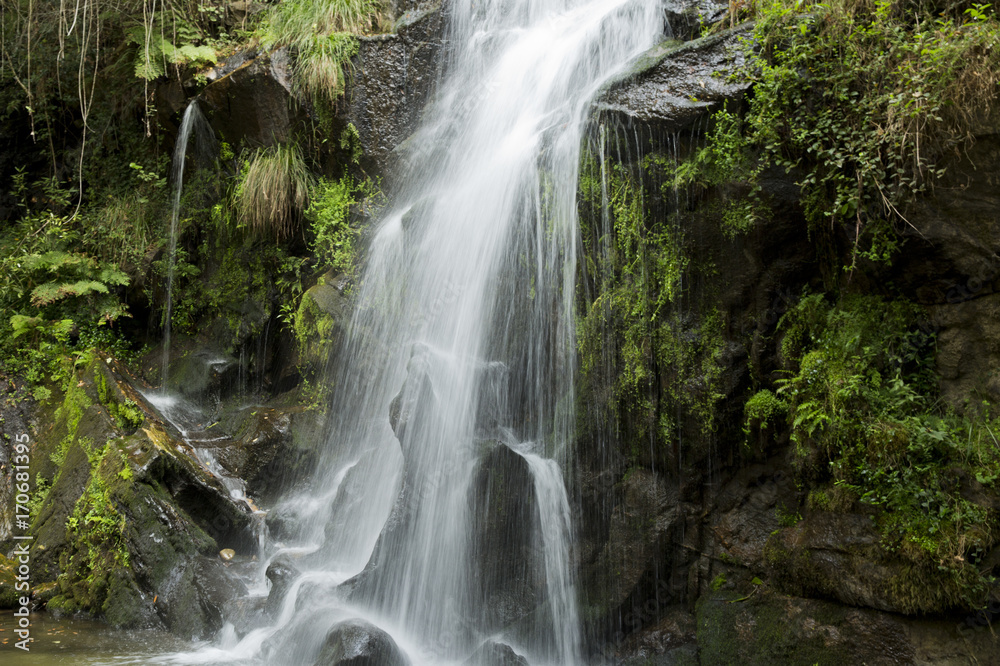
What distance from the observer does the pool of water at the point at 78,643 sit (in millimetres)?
4320

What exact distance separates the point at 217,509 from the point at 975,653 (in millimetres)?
5640

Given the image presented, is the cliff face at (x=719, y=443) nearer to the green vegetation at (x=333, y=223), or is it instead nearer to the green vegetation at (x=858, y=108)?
the green vegetation at (x=858, y=108)

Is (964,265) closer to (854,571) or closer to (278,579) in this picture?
(854,571)

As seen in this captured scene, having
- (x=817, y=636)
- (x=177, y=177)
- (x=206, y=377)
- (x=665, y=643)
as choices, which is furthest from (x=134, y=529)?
(x=817, y=636)

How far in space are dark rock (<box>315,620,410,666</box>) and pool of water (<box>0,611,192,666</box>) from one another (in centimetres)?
127

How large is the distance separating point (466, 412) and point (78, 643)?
3.29 meters

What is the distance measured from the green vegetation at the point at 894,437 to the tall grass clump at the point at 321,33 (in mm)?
5683

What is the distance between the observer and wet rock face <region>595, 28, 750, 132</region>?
175 inches

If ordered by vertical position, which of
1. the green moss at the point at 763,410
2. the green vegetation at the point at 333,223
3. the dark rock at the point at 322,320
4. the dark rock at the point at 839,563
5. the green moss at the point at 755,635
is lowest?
the green moss at the point at 755,635
